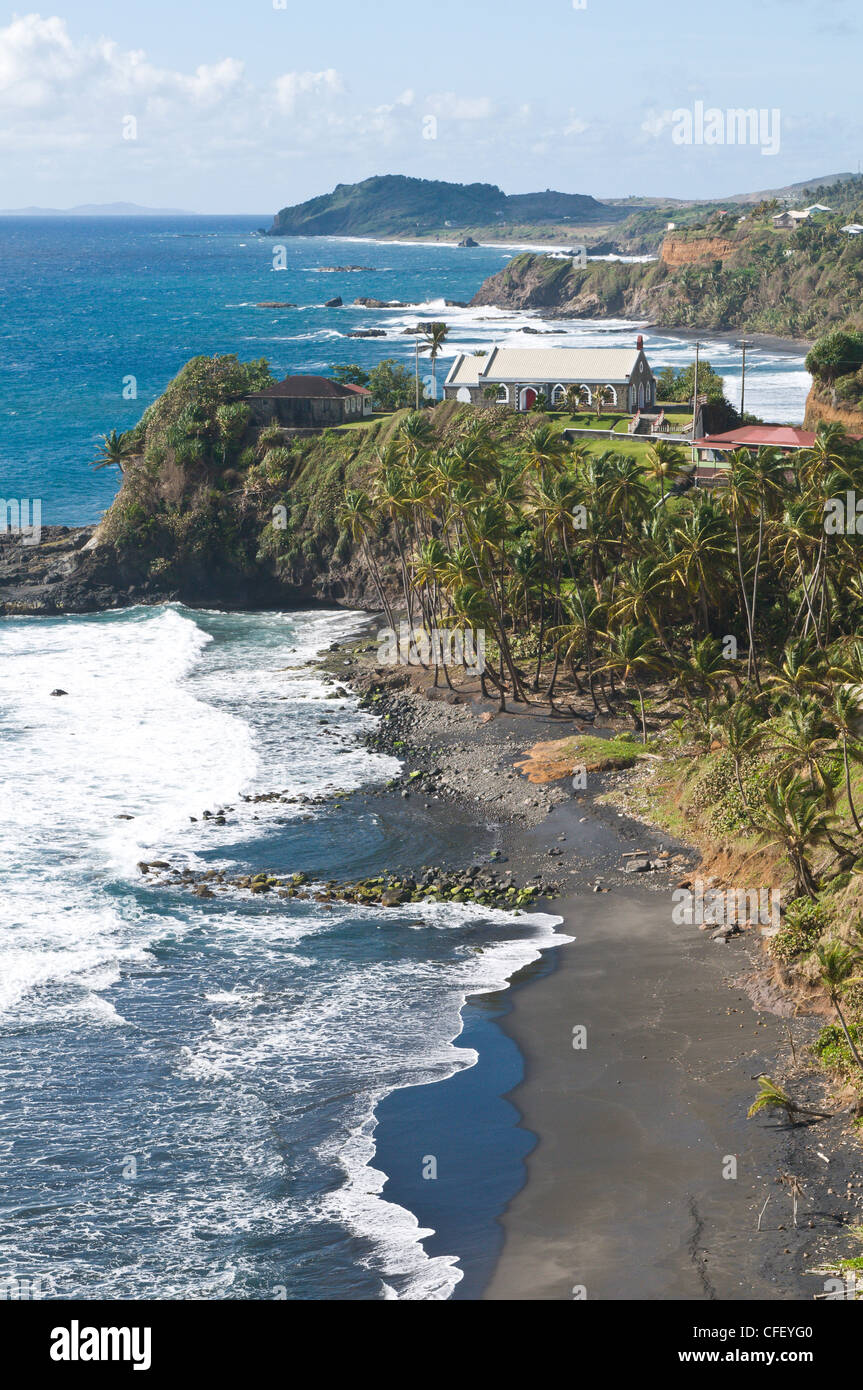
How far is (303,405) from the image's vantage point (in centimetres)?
9638

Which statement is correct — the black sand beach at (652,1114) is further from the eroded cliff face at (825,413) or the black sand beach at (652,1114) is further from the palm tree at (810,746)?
the eroded cliff face at (825,413)

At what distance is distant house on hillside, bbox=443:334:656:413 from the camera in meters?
98.4

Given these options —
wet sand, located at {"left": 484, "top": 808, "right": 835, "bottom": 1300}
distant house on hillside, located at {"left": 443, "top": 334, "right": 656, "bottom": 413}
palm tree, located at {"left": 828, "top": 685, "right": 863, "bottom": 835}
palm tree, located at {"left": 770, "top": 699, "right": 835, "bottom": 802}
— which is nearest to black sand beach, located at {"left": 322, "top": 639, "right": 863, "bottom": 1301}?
wet sand, located at {"left": 484, "top": 808, "right": 835, "bottom": 1300}

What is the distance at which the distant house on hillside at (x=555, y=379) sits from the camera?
323 ft

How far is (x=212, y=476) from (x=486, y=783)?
1762 inches

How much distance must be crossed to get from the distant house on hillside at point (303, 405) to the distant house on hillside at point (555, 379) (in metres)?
8.65

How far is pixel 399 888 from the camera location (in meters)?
49.8

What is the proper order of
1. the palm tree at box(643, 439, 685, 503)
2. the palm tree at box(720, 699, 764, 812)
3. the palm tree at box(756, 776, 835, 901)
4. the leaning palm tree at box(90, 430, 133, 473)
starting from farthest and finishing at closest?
the leaning palm tree at box(90, 430, 133, 473), the palm tree at box(643, 439, 685, 503), the palm tree at box(720, 699, 764, 812), the palm tree at box(756, 776, 835, 901)

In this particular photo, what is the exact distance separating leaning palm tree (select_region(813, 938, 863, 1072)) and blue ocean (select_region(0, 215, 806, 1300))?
8914mm

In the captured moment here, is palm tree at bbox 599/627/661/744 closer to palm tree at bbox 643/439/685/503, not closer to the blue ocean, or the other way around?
palm tree at bbox 643/439/685/503

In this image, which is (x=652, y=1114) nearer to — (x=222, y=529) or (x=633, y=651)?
(x=633, y=651)

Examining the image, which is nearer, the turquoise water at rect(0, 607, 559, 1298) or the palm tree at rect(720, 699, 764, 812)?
the turquoise water at rect(0, 607, 559, 1298)

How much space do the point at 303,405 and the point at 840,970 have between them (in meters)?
71.3

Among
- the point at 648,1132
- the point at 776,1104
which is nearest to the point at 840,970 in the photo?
the point at 776,1104
